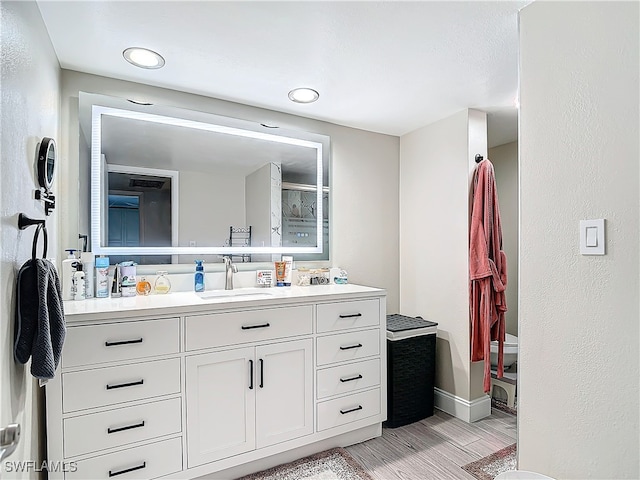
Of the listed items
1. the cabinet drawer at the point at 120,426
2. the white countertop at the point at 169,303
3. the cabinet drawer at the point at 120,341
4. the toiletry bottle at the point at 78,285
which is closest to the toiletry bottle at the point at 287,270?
the white countertop at the point at 169,303

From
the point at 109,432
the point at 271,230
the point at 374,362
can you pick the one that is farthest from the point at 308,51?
the point at 109,432

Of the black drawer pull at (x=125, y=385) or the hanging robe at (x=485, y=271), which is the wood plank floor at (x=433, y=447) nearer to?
the hanging robe at (x=485, y=271)

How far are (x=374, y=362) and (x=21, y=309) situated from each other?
1.79m

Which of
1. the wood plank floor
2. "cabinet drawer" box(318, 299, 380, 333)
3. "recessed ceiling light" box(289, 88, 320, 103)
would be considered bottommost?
the wood plank floor

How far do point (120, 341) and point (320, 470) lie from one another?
1.24m

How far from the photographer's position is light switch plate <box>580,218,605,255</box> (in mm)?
1162

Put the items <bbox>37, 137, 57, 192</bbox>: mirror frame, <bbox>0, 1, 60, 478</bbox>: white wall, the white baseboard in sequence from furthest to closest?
1. the white baseboard
2. <bbox>37, 137, 57, 192</bbox>: mirror frame
3. <bbox>0, 1, 60, 478</bbox>: white wall

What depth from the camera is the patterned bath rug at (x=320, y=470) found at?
1.91 metres

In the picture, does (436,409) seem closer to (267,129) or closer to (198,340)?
(198,340)

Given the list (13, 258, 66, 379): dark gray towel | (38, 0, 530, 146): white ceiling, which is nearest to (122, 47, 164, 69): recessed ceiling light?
(38, 0, 530, 146): white ceiling

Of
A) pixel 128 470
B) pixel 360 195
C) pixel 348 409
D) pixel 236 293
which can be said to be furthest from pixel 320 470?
pixel 360 195

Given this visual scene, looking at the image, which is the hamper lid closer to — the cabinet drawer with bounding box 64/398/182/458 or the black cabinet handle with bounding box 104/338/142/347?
the cabinet drawer with bounding box 64/398/182/458

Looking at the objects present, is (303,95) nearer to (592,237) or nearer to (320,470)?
(592,237)

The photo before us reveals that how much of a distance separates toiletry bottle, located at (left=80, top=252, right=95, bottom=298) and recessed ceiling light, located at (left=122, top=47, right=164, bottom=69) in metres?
1.04
